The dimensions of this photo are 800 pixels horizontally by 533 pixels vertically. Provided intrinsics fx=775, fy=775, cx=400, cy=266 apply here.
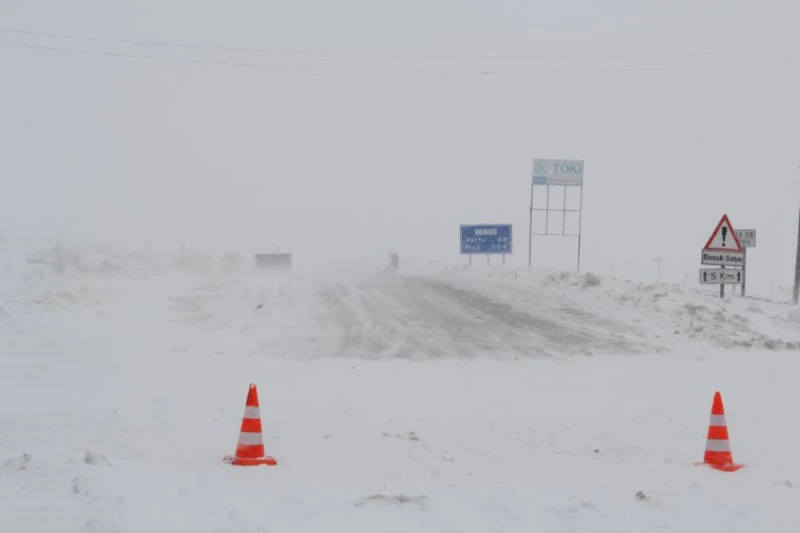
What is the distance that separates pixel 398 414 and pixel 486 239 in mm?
33934

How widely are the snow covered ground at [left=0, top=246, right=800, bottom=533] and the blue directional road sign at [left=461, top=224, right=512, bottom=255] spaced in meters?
22.6

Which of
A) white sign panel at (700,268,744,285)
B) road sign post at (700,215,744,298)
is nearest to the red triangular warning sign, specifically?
road sign post at (700,215,744,298)

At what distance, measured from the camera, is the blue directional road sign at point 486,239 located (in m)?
42.8

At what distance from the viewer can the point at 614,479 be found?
23.1ft

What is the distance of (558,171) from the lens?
36250mm

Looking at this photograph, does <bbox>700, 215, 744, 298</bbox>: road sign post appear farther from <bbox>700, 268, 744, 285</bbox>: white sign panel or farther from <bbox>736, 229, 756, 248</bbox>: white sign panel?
<bbox>736, 229, 756, 248</bbox>: white sign panel

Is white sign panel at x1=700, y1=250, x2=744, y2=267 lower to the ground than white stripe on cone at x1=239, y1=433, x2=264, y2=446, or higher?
higher

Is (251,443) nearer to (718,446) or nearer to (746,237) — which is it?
(718,446)

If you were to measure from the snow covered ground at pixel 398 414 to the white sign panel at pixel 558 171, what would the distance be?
16447 mm

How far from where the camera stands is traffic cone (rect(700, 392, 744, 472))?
7391 millimetres

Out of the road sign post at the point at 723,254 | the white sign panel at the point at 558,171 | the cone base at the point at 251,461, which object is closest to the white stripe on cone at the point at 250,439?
the cone base at the point at 251,461

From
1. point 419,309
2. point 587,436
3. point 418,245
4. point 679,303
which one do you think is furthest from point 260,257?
point 418,245

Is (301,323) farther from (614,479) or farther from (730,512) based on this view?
(730,512)

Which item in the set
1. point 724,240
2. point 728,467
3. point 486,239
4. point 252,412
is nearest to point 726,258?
point 724,240
